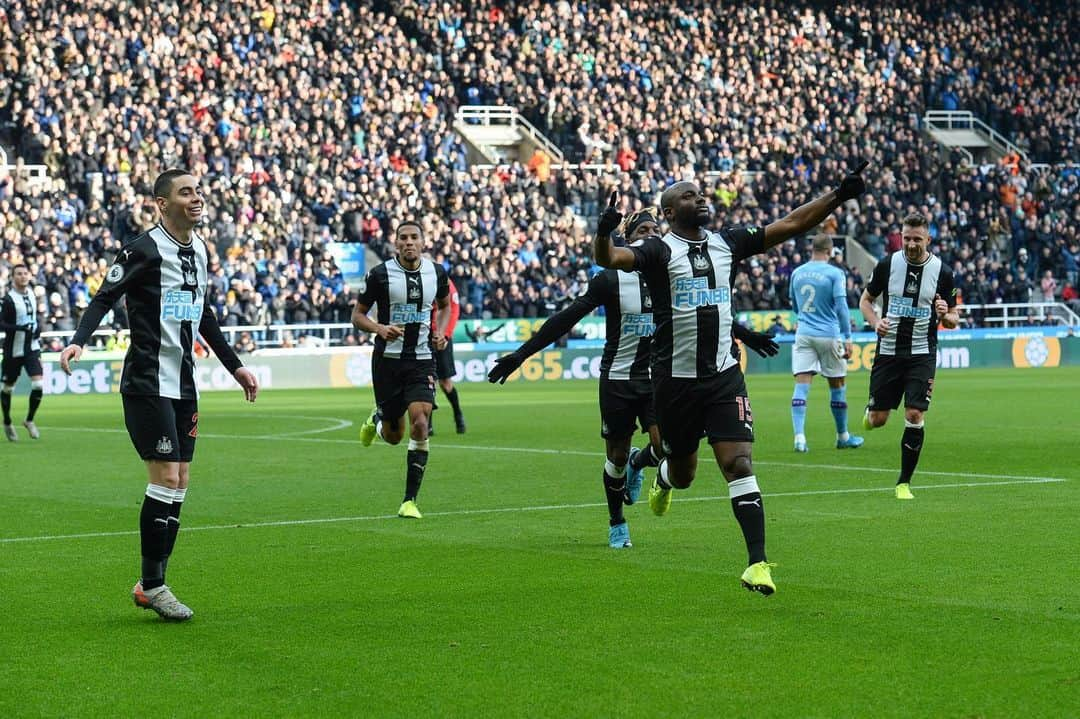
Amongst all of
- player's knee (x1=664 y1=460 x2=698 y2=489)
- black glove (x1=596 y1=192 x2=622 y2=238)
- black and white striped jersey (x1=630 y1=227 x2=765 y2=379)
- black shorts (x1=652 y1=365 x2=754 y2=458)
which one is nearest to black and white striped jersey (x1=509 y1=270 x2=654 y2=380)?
player's knee (x1=664 y1=460 x2=698 y2=489)

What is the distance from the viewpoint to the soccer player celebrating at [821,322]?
751 inches

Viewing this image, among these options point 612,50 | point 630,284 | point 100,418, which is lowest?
point 100,418

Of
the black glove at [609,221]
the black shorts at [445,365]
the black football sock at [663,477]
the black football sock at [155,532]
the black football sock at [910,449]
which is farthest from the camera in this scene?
the black shorts at [445,365]

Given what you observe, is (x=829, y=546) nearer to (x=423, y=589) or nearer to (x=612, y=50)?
(x=423, y=589)

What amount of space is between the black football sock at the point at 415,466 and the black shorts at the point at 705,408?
3.74 m

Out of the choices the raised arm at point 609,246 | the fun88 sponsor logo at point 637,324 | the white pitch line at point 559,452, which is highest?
the raised arm at point 609,246

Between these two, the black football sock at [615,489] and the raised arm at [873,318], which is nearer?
the black football sock at [615,489]

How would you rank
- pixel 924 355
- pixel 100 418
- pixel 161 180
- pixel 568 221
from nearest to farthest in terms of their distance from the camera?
pixel 161 180
pixel 924 355
pixel 100 418
pixel 568 221

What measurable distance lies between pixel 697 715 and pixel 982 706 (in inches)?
39.9

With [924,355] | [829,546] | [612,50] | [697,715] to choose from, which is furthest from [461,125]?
[697,715]

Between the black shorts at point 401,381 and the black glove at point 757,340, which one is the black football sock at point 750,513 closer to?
the black glove at point 757,340

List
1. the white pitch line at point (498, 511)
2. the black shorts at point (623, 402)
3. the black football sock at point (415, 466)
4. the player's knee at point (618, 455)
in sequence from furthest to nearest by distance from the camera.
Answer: the black football sock at point (415, 466)
the white pitch line at point (498, 511)
the black shorts at point (623, 402)
the player's knee at point (618, 455)

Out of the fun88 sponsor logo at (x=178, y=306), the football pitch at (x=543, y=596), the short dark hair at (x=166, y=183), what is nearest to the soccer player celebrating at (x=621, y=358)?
the football pitch at (x=543, y=596)

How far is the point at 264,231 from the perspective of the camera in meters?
39.7
